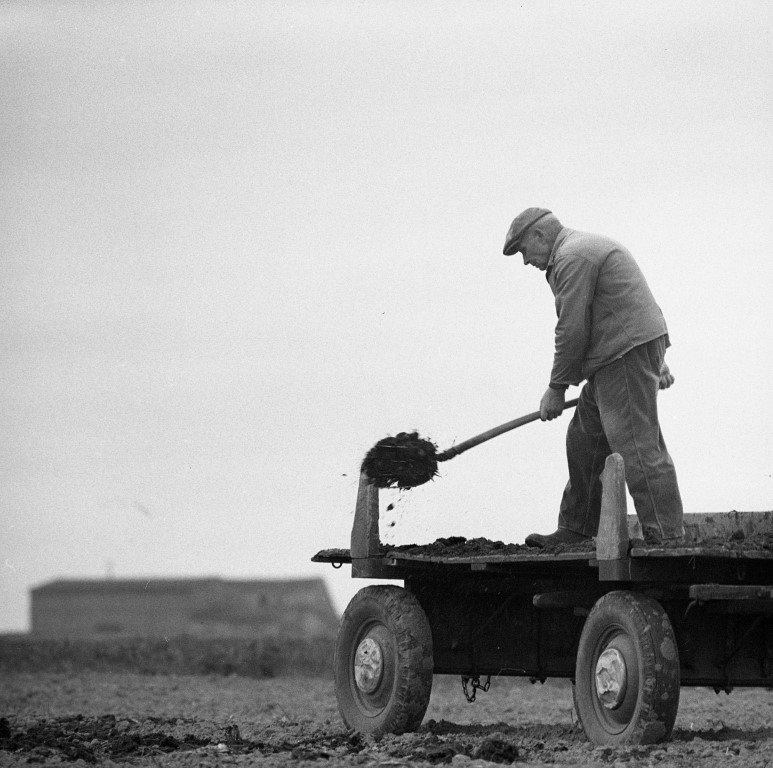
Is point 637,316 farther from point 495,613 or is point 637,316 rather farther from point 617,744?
point 617,744

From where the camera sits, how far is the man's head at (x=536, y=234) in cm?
875

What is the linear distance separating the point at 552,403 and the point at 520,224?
3.48 feet

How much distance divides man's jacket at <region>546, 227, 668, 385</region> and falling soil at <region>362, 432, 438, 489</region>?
1.01 m

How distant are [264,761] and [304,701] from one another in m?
7.63

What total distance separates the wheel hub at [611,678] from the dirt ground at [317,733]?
24 centimetres

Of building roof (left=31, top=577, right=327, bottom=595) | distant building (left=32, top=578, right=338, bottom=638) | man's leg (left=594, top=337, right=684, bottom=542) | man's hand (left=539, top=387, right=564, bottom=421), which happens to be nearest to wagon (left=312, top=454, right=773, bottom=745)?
man's leg (left=594, top=337, right=684, bottom=542)

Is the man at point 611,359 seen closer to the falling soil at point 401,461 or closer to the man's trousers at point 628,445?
the man's trousers at point 628,445

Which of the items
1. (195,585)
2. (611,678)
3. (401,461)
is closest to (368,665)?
(401,461)

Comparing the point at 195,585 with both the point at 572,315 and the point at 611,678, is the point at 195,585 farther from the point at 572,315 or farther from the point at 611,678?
the point at 611,678

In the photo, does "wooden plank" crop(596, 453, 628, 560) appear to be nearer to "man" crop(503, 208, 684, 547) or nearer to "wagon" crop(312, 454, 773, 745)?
"wagon" crop(312, 454, 773, 745)

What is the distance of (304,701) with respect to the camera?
577 inches

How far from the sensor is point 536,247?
877 centimetres

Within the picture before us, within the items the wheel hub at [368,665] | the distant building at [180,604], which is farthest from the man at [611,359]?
the distant building at [180,604]

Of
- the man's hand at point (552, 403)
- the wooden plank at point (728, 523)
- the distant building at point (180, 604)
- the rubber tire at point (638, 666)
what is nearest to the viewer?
the rubber tire at point (638, 666)
